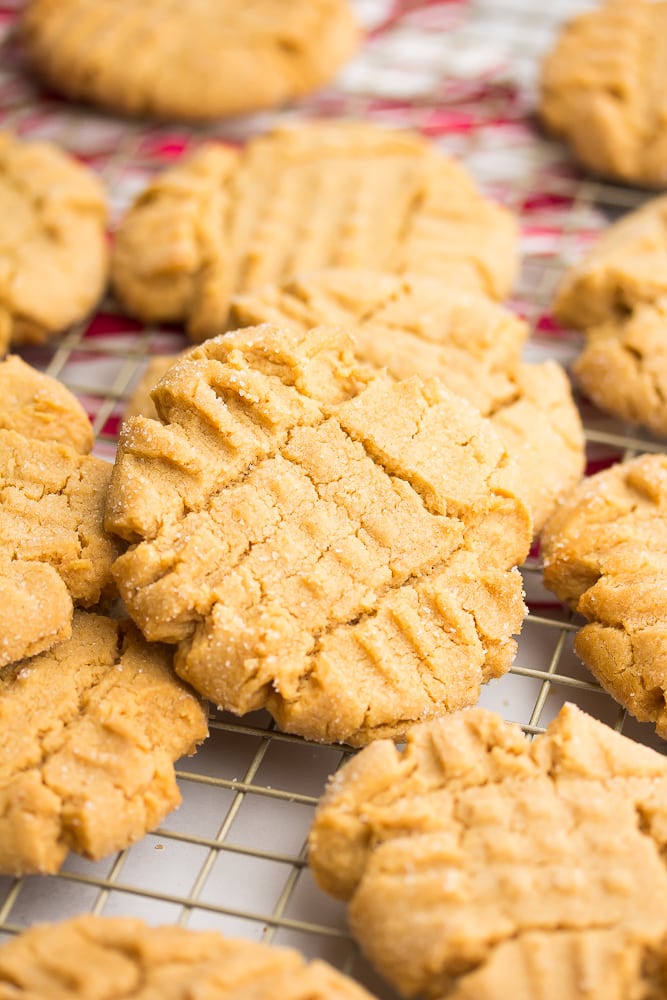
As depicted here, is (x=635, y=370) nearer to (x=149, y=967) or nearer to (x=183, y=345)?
(x=183, y=345)

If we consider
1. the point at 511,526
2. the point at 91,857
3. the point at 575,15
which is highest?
the point at 575,15

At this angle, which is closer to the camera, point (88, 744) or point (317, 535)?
point (88, 744)

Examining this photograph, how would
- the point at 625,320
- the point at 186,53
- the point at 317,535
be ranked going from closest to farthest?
1. the point at 317,535
2. the point at 625,320
3. the point at 186,53

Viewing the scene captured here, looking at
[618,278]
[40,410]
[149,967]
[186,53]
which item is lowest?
[149,967]

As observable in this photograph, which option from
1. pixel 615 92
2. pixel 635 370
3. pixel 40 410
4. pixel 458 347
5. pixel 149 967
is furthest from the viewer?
pixel 615 92

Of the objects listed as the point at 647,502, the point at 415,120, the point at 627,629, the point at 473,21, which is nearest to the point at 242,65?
the point at 415,120

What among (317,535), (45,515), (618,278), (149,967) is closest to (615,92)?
(618,278)

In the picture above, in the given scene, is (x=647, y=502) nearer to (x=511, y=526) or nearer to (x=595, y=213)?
(x=511, y=526)
